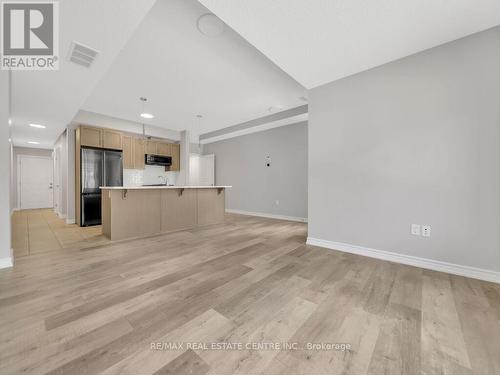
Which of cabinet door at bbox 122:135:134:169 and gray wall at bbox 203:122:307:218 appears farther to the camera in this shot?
cabinet door at bbox 122:135:134:169

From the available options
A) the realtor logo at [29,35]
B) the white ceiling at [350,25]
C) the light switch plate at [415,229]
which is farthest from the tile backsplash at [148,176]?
the light switch plate at [415,229]

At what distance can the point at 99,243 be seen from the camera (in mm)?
3201

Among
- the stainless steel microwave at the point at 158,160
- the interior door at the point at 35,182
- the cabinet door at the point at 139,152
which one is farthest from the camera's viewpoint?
the interior door at the point at 35,182

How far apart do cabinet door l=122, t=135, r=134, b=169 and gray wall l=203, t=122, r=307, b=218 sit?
2.72 meters

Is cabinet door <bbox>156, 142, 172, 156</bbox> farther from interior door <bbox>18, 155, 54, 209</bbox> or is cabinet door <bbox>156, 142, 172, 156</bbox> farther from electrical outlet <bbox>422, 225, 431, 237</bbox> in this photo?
electrical outlet <bbox>422, 225, 431, 237</bbox>

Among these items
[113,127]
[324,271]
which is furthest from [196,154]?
[324,271]

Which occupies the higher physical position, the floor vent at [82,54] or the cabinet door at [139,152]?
the floor vent at [82,54]

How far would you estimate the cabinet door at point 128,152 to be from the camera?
5.46m

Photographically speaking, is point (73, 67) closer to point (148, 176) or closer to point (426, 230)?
point (148, 176)

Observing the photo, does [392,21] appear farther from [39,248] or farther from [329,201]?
[39,248]

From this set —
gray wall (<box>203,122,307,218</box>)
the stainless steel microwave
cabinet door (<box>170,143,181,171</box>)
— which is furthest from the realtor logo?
Result: gray wall (<box>203,122,307,218</box>)

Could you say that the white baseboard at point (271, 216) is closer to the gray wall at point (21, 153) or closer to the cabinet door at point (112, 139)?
the cabinet door at point (112, 139)

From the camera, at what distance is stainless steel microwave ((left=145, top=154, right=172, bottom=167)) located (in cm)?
584

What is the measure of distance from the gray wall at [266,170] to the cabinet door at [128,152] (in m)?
2.72
